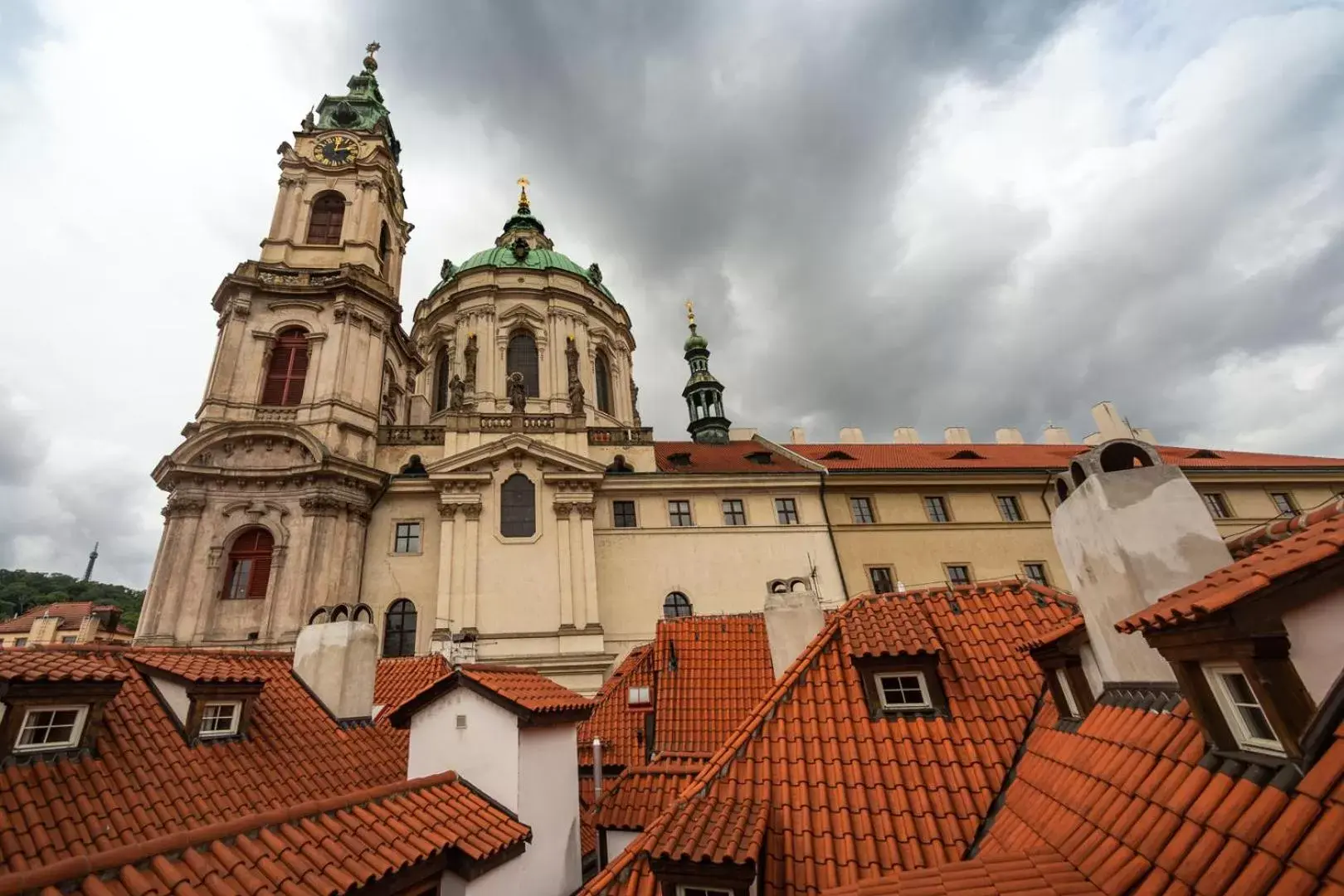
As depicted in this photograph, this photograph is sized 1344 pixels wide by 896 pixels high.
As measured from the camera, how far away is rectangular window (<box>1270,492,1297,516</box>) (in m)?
28.0

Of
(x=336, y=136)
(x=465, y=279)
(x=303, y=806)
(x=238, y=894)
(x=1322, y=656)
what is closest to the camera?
(x=1322, y=656)

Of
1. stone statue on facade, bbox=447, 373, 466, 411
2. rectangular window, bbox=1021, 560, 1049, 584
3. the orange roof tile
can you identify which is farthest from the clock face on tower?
rectangular window, bbox=1021, 560, 1049, 584

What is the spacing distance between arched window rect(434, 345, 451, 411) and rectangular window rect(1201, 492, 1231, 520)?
3855 centimetres

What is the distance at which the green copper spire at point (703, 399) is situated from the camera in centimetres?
3575

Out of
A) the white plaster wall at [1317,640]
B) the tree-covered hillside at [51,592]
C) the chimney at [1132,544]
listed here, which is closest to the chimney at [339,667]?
the chimney at [1132,544]

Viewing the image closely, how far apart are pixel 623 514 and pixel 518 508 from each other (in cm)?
443

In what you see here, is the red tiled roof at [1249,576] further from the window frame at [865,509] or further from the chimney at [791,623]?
the window frame at [865,509]

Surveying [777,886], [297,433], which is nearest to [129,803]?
[777,886]

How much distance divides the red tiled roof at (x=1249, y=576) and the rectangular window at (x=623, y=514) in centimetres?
2251

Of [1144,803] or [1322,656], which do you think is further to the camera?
[1144,803]

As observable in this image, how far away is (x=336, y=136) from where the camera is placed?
33.4 meters

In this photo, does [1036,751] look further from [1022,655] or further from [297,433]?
[297,433]

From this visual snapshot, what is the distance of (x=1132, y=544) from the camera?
15.8 feet

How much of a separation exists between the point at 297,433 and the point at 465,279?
15593 mm
